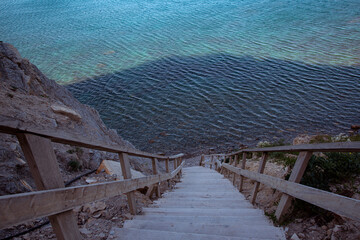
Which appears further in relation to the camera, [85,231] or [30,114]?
[30,114]

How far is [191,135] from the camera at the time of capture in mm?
17234

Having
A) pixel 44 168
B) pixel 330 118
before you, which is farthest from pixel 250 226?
pixel 330 118

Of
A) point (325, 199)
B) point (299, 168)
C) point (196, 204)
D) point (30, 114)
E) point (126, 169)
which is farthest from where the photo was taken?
point (30, 114)

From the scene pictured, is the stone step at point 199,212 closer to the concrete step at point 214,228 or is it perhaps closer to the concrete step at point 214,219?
the concrete step at point 214,219

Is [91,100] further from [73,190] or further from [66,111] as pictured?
[73,190]

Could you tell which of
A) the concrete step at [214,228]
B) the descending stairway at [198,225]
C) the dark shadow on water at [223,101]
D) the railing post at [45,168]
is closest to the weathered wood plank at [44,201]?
the railing post at [45,168]

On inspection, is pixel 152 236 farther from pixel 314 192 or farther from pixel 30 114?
pixel 30 114

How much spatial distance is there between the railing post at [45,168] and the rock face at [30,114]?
1.41ft

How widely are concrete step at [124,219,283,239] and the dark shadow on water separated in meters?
13.1

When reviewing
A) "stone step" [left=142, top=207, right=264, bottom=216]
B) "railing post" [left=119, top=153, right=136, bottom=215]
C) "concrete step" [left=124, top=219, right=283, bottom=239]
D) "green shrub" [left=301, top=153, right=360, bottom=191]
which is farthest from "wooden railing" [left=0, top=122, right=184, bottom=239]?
"green shrub" [left=301, top=153, right=360, bottom=191]

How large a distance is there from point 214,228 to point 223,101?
17385mm

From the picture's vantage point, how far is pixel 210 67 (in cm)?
2472

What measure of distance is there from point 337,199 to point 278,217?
1.37 metres

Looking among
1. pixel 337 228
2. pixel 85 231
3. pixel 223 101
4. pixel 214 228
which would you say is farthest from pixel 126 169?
pixel 223 101
